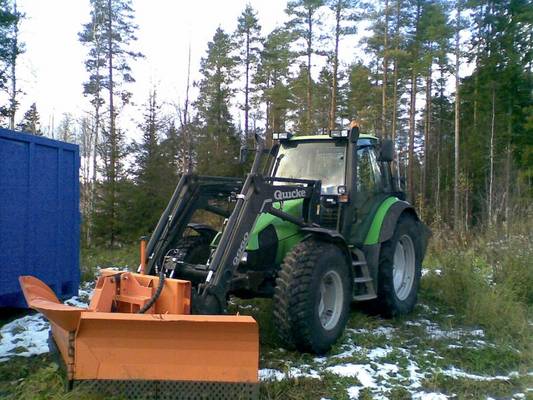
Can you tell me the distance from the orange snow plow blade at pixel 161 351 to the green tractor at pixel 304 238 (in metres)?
0.57

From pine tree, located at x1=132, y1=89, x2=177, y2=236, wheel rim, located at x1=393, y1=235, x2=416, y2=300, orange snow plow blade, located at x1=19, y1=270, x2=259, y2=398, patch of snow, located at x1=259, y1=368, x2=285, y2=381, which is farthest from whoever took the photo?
pine tree, located at x1=132, y1=89, x2=177, y2=236

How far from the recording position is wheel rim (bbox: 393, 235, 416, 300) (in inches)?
303

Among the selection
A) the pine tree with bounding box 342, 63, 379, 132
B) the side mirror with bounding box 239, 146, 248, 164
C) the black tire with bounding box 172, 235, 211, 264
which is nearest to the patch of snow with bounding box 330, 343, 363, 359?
the black tire with bounding box 172, 235, 211, 264

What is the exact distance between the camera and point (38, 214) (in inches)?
271

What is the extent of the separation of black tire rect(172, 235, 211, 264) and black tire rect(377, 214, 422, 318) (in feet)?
7.25

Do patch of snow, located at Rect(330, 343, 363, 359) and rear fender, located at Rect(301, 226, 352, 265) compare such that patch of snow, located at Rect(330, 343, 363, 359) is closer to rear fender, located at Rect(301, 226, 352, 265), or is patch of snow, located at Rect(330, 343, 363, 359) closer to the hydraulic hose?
rear fender, located at Rect(301, 226, 352, 265)

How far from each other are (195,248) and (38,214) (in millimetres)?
2044

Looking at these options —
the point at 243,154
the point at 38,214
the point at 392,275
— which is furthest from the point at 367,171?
the point at 38,214

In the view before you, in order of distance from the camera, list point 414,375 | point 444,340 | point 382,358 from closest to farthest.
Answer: point 414,375, point 382,358, point 444,340

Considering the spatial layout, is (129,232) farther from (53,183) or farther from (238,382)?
(238,382)

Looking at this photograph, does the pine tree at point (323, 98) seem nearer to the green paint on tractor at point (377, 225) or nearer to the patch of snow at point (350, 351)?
the green paint on tractor at point (377, 225)

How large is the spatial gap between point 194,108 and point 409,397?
2717 centimetres

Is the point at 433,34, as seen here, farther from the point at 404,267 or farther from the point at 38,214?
the point at 38,214

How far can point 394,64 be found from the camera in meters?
32.2
